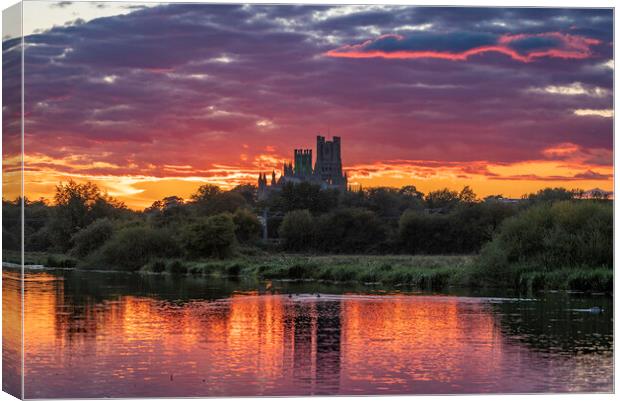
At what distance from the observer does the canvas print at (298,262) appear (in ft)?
53.3

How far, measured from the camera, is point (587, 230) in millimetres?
34625

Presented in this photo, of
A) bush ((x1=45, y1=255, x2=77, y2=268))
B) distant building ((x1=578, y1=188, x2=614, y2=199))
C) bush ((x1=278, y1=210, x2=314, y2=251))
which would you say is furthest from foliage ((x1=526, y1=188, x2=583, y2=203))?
bush ((x1=45, y1=255, x2=77, y2=268))

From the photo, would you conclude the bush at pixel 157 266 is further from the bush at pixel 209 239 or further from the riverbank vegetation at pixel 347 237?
the bush at pixel 209 239

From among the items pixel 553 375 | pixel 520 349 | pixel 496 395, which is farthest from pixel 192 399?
pixel 520 349

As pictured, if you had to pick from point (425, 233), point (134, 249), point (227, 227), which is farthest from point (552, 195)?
point (134, 249)

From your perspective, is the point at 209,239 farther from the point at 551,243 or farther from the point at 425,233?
the point at 551,243

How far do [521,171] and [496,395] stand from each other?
1489 cm

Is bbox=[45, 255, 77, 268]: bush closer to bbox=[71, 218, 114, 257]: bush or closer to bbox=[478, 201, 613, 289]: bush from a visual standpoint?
bbox=[71, 218, 114, 257]: bush

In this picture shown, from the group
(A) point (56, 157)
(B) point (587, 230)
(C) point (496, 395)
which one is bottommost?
(C) point (496, 395)

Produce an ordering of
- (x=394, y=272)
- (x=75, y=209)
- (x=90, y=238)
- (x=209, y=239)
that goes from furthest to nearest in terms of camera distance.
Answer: (x=75, y=209) → (x=90, y=238) → (x=209, y=239) → (x=394, y=272)

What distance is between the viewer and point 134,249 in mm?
55125

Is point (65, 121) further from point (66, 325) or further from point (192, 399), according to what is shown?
point (192, 399)

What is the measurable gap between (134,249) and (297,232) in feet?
37.6

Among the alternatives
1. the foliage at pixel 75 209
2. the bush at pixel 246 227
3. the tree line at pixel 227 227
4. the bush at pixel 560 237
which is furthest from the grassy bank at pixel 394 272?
the bush at pixel 246 227
